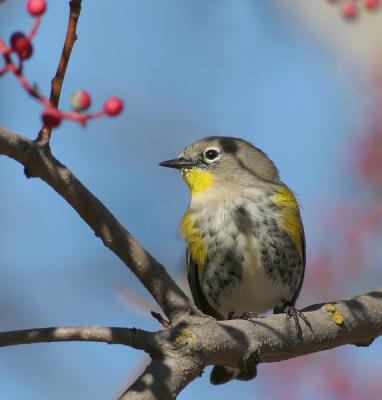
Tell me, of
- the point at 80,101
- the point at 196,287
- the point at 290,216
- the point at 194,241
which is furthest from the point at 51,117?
the point at 196,287

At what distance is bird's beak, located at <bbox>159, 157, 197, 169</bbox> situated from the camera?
7.01m

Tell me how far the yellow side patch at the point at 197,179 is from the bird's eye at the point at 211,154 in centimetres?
16

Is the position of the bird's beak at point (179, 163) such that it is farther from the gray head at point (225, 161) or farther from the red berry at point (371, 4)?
the red berry at point (371, 4)

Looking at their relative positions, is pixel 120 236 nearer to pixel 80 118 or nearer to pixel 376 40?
pixel 80 118

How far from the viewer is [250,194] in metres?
6.57

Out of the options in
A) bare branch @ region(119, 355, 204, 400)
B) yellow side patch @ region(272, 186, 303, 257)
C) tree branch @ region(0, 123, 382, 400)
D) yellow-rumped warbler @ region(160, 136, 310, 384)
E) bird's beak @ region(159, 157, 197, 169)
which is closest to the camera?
tree branch @ region(0, 123, 382, 400)

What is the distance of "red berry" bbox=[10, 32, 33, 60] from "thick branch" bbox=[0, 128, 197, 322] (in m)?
0.50

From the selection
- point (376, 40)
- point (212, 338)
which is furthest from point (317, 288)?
point (212, 338)

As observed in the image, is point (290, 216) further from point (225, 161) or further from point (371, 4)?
point (371, 4)

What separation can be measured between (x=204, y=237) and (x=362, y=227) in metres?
3.06

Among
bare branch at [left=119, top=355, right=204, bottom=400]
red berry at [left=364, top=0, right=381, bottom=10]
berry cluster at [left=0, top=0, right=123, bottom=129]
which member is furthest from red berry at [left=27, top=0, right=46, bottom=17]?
red berry at [left=364, top=0, right=381, bottom=10]

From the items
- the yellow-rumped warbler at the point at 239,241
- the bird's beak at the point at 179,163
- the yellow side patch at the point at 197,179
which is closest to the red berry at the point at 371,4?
the yellow-rumped warbler at the point at 239,241

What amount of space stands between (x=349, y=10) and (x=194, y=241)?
2741 millimetres

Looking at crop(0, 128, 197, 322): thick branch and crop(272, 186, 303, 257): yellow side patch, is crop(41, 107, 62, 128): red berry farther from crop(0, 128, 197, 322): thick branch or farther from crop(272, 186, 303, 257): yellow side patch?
crop(272, 186, 303, 257): yellow side patch
